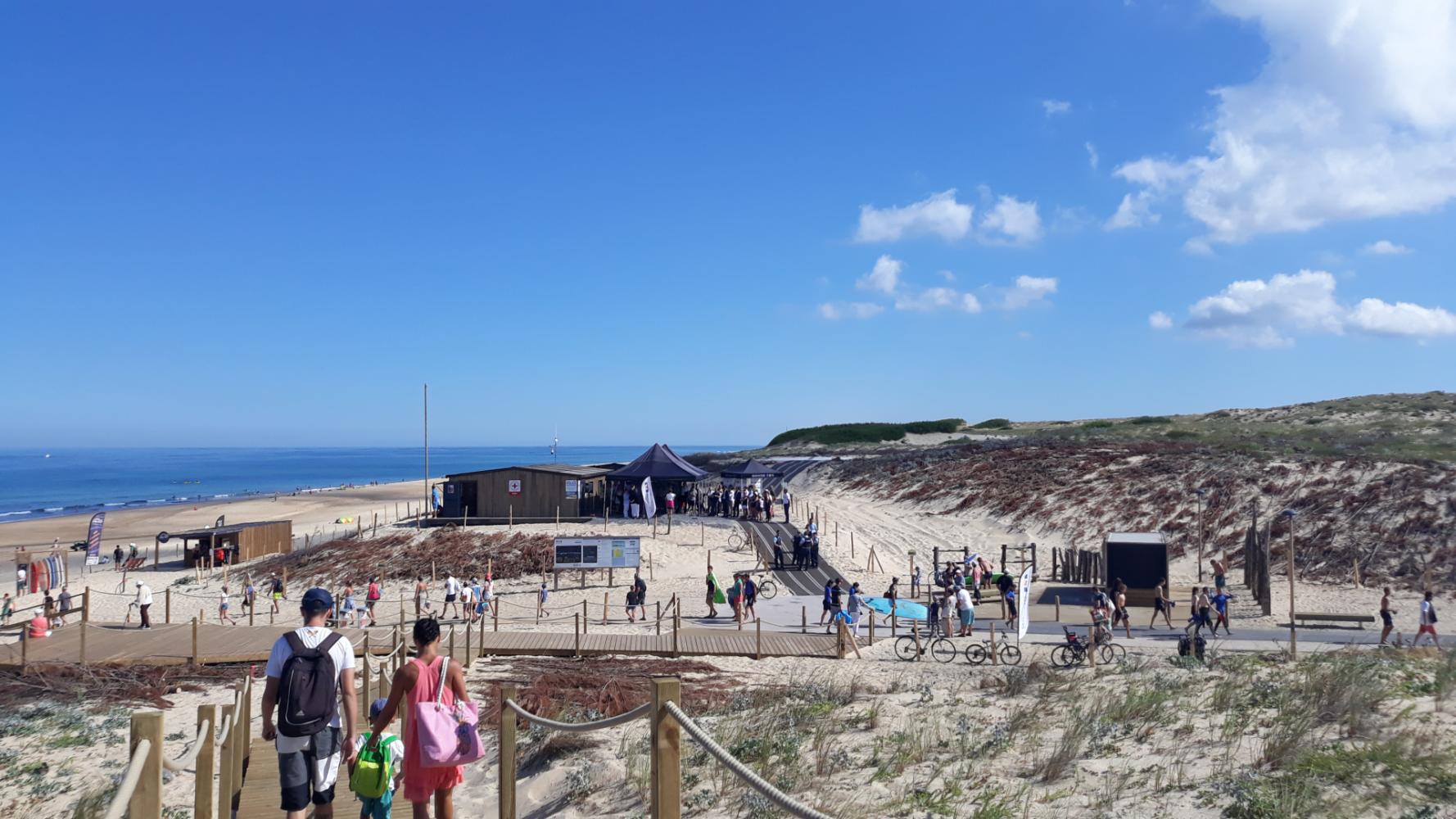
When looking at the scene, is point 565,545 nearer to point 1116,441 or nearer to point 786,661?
point 786,661

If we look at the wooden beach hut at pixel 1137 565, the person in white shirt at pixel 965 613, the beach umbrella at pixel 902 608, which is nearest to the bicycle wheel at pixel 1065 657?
the person in white shirt at pixel 965 613

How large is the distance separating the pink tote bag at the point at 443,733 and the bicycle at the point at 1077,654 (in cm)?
1373

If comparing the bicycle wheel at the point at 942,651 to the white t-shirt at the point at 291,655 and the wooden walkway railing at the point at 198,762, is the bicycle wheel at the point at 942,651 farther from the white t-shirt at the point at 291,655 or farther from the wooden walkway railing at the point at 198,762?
the white t-shirt at the point at 291,655

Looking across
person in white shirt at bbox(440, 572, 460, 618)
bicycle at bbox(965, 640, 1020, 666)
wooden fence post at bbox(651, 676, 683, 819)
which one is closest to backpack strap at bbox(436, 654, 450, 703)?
wooden fence post at bbox(651, 676, 683, 819)

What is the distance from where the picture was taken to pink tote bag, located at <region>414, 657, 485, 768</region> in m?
5.78

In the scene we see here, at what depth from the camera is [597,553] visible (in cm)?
3045

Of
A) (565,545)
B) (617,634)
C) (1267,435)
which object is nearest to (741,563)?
(565,545)

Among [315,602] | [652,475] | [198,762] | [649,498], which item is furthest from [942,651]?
[652,475]

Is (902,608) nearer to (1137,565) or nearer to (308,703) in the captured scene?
(1137,565)

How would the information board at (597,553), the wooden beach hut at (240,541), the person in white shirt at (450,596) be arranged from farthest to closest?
the wooden beach hut at (240,541)
the information board at (597,553)
the person in white shirt at (450,596)

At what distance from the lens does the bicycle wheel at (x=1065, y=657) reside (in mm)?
17625

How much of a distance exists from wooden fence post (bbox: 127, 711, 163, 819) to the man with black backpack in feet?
4.46

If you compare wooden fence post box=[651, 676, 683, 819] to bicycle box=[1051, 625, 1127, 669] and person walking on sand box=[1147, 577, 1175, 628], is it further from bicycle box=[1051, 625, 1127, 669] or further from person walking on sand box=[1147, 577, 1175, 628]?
person walking on sand box=[1147, 577, 1175, 628]

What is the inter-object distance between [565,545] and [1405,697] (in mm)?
24518
